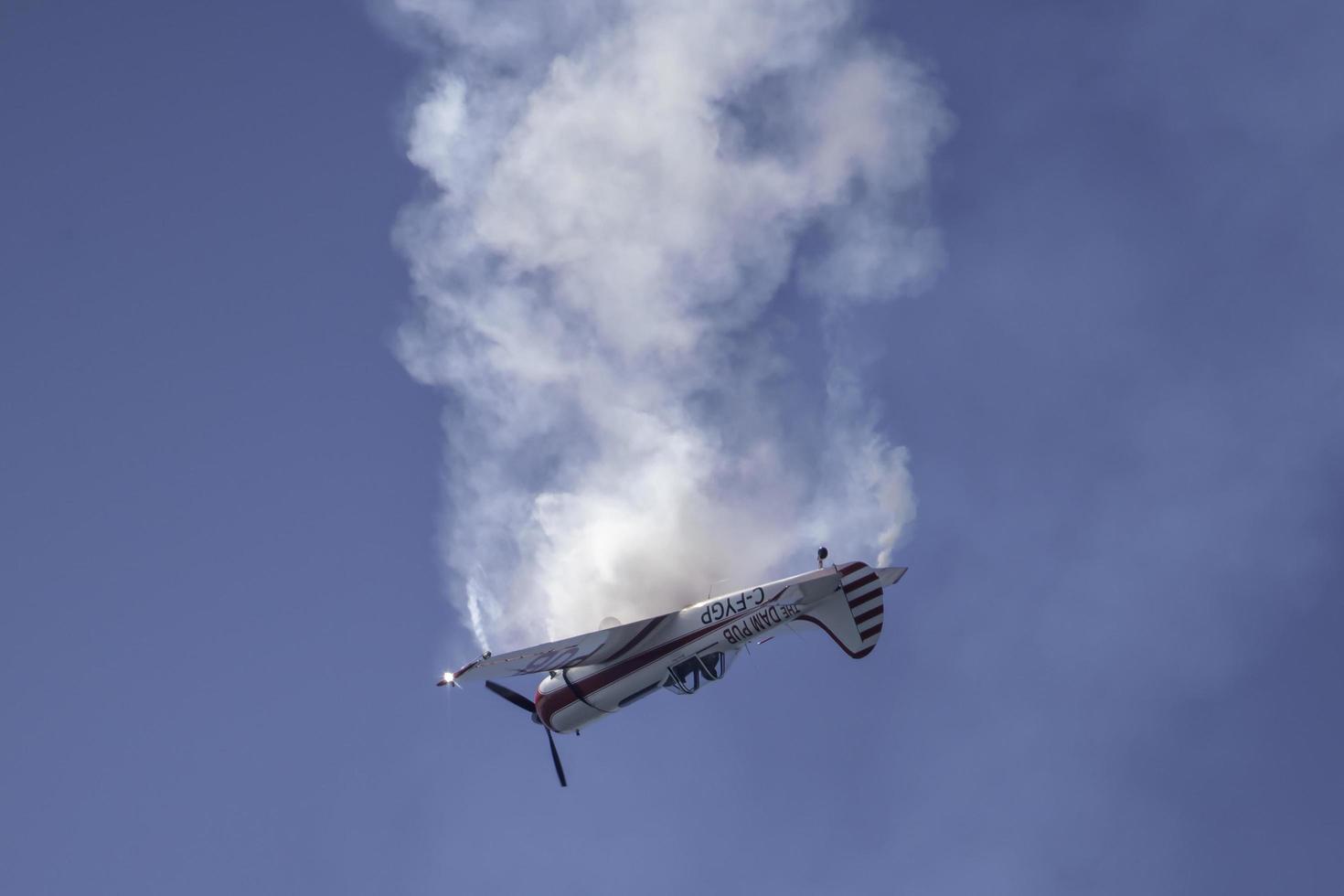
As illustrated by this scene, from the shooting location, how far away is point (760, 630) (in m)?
49.5

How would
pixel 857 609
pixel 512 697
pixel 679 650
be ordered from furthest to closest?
pixel 512 697
pixel 679 650
pixel 857 609

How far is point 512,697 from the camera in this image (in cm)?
5638

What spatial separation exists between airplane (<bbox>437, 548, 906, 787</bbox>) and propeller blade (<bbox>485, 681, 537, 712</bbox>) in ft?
2.45

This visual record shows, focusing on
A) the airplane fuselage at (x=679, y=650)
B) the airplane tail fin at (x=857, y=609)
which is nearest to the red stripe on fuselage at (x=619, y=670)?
the airplane fuselage at (x=679, y=650)

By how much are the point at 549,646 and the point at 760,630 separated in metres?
9.32

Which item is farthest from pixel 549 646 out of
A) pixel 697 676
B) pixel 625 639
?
pixel 697 676

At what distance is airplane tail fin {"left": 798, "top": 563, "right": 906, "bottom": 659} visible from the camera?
158ft

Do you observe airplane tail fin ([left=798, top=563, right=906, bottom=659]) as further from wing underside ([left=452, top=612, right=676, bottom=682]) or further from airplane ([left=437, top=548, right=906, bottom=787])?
wing underside ([left=452, top=612, right=676, bottom=682])

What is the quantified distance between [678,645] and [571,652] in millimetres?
4809

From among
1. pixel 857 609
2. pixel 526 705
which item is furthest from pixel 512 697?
pixel 857 609

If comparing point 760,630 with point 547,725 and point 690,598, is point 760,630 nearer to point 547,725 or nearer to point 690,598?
point 690,598

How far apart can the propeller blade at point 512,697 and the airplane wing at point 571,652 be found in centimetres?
345

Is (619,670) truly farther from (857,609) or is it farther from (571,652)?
(857,609)

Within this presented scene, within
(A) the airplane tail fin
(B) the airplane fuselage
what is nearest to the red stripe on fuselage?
(B) the airplane fuselage
